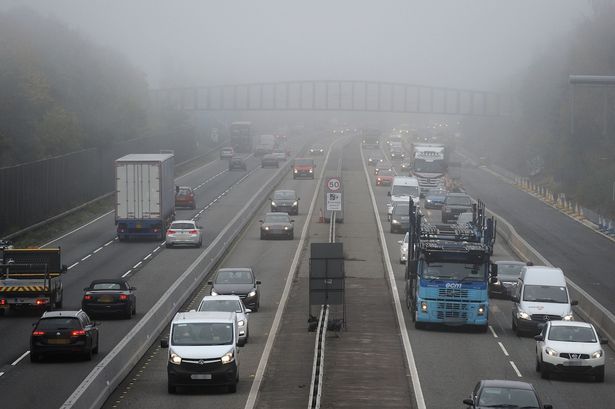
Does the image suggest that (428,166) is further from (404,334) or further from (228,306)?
(228,306)

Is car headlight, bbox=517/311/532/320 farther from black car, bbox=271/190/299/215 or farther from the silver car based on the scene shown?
black car, bbox=271/190/299/215

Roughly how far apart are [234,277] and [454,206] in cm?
3239

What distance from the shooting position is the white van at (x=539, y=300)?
35531 millimetres

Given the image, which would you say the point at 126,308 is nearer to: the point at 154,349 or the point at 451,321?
the point at 154,349

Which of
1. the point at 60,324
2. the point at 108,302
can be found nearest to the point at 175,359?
the point at 60,324

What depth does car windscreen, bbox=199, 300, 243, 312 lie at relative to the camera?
33219 millimetres

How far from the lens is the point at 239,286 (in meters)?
39.5

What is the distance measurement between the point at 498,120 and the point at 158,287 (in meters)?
144

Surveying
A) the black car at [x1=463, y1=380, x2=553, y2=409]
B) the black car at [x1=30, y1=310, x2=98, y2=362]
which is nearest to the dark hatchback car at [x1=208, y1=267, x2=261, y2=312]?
the black car at [x1=30, y1=310, x2=98, y2=362]

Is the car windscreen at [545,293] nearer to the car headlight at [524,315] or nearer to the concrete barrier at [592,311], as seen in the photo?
the car headlight at [524,315]

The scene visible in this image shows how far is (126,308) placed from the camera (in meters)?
37.1

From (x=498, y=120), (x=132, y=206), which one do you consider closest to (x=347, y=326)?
(x=132, y=206)

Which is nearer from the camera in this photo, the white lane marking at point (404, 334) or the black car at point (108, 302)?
the white lane marking at point (404, 334)

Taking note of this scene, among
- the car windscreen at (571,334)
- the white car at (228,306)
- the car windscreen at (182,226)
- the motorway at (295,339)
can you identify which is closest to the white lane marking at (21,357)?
the motorway at (295,339)
